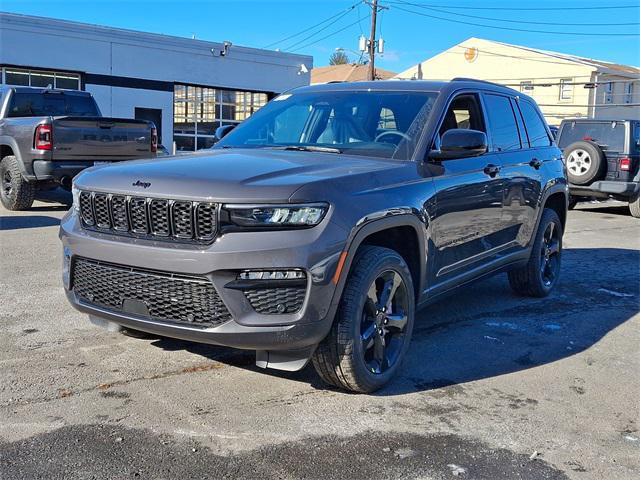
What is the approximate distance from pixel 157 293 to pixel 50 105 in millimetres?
9506

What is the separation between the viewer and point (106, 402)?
3803mm

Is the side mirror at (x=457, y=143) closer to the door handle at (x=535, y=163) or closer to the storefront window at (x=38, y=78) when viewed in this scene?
the door handle at (x=535, y=163)

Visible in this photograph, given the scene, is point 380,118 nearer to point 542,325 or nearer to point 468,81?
point 468,81

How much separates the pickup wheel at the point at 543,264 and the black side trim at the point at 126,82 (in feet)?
59.6

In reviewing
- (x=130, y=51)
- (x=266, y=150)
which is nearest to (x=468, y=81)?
(x=266, y=150)

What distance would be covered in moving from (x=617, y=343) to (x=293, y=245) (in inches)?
129

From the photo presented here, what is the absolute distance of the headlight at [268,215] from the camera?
11.3 ft

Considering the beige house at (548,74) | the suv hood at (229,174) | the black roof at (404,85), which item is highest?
the beige house at (548,74)

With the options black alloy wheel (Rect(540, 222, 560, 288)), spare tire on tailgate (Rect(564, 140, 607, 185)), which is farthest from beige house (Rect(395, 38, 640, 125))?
black alloy wheel (Rect(540, 222, 560, 288))

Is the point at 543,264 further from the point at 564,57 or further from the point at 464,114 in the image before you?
the point at 564,57

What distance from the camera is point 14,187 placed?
11.1 metres

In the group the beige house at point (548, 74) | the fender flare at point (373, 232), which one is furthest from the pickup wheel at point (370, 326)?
the beige house at point (548, 74)

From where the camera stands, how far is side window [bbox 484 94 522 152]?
18.6 feet

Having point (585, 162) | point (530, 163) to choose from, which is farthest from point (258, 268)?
point (585, 162)
